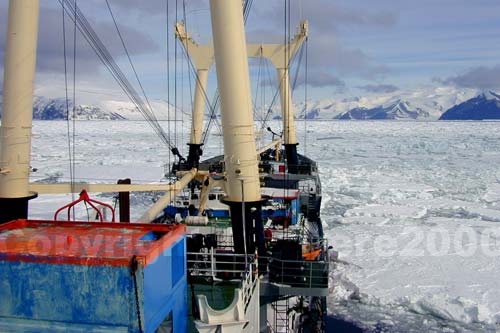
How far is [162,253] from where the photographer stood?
15.5 feet

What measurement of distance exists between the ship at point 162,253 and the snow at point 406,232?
4.13 feet

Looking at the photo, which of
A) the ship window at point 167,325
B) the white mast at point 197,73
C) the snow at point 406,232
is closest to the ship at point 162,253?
the ship window at point 167,325

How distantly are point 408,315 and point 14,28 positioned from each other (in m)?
10.0

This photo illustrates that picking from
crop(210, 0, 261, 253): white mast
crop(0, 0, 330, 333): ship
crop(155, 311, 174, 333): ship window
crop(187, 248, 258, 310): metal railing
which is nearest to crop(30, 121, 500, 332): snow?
crop(0, 0, 330, 333): ship

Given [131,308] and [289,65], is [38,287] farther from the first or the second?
[289,65]

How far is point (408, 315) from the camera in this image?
37.5 ft

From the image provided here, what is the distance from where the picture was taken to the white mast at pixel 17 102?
747 centimetres

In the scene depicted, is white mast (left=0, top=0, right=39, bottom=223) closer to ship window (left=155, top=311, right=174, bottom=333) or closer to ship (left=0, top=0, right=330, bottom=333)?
ship (left=0, top=0, right=330, bottom=333)

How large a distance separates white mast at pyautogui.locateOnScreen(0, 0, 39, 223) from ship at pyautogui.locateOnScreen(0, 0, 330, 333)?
0.02 m

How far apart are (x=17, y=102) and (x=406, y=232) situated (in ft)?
48.5

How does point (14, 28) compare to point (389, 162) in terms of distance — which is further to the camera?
point (389, 162)

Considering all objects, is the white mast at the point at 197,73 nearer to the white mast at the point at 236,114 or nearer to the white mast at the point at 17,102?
the white mast at the point at 17,102

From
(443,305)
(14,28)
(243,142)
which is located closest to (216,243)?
(243,142)

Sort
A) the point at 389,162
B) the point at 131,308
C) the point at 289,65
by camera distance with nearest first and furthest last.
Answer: the point at 131,308
the point at 289,65
the point at 389,162
